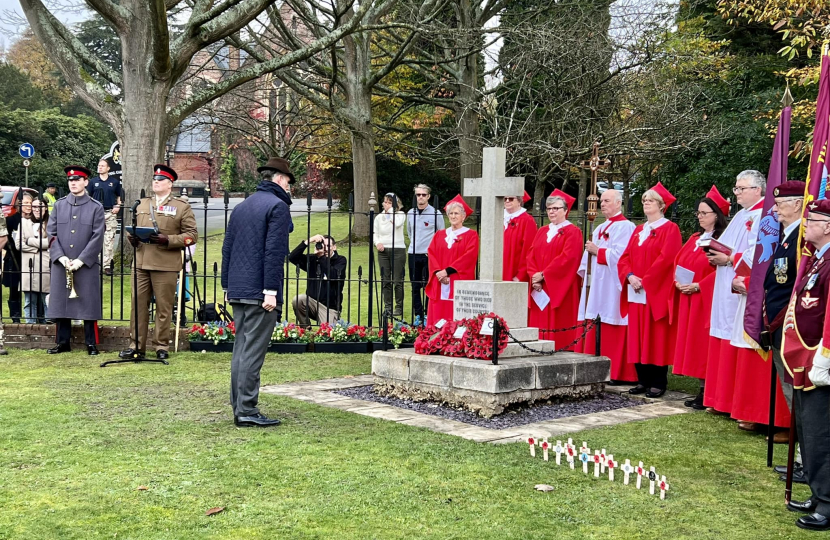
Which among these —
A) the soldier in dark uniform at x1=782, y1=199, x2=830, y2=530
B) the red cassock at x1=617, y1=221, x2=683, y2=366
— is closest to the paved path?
the red cassock at x1=617, y1=221, x2=683, y2=366

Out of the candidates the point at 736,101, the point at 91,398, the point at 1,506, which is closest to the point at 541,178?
the point at 736,101

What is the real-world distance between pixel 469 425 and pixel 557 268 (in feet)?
10.0

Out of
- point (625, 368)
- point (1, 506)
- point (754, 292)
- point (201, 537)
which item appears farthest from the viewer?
point (625, 368)

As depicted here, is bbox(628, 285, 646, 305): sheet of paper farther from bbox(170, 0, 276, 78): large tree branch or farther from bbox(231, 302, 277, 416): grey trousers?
bbox(170, 0, 276, 78): large tree branch

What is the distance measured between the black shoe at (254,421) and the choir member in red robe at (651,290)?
159 inches

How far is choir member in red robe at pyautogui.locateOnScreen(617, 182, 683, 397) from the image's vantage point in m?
9.20

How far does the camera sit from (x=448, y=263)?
426 inches

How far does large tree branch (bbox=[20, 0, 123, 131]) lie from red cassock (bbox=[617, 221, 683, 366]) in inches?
401

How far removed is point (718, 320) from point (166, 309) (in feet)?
20.4

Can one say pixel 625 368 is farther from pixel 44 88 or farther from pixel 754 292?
pixel 44 88

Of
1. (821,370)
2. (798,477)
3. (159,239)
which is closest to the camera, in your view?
(821,370)

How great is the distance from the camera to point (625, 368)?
9695mm

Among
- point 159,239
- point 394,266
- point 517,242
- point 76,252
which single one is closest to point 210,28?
point 394,266

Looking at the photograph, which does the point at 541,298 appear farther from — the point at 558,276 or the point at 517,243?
the point at 517,243
